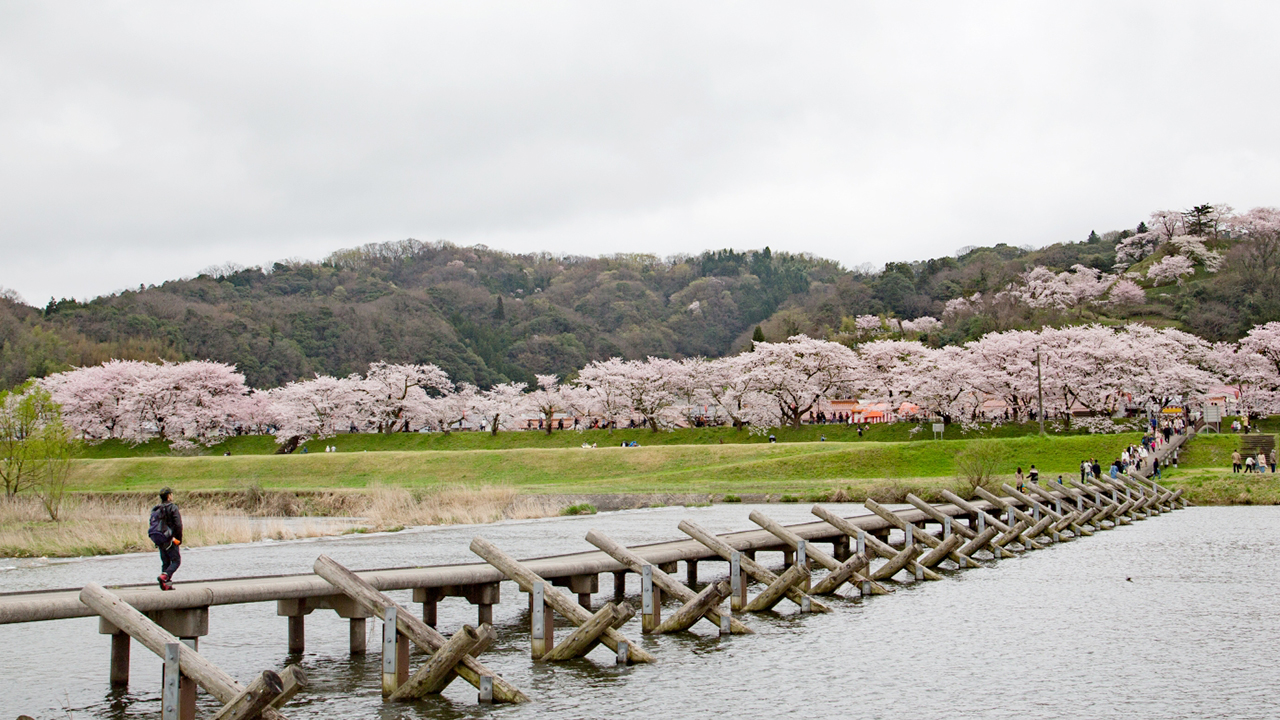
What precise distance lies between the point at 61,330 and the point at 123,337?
245 inches

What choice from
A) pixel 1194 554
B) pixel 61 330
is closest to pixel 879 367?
pixel 1194 554

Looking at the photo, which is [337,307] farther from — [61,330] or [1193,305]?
[1193,305]

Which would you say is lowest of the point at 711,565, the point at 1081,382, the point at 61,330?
the point at 711,565

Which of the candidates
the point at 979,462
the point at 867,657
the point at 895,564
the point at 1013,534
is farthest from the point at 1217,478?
the point at 867,657

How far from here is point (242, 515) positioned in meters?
42.3

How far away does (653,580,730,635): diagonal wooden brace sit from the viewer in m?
14.8

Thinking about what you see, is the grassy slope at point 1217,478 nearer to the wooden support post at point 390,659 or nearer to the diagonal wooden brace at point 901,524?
the diagonal wooden brace at point 901,524

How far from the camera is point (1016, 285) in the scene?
409 ft

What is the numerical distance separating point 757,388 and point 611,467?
2028 cm


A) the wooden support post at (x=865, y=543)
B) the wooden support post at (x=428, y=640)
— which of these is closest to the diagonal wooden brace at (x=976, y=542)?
the wooden support post at (x=865, y=543)

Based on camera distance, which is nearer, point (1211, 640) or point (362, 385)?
point (1211, 640)

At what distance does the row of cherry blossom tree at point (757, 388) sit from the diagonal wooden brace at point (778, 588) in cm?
5397

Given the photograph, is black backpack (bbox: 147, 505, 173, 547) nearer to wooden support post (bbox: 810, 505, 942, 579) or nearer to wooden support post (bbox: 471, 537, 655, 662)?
wooden support post (bbox: 471, 537, 655, 662)

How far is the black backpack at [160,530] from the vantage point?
44.4 feet
